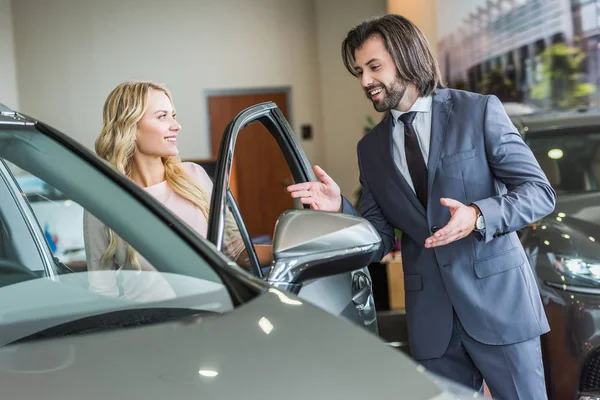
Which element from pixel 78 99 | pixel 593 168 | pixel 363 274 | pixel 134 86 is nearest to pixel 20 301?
pixel 363 274

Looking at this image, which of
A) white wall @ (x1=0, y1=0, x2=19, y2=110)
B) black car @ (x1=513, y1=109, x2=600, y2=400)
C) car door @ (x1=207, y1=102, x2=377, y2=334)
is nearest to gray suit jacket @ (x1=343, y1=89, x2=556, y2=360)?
car door @ (x1=207, y1=102, x2=377, y2=334)

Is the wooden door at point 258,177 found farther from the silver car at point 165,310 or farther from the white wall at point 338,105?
the silver car at point 165,310

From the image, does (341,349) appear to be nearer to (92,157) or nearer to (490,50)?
(92,157)

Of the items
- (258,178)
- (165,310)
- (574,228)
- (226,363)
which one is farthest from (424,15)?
(226,363)

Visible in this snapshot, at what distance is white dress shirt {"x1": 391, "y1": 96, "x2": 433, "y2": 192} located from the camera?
90.7 inches

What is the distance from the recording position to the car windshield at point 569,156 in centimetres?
371

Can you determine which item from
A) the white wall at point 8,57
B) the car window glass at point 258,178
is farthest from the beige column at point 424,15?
the white wall at point 8,57

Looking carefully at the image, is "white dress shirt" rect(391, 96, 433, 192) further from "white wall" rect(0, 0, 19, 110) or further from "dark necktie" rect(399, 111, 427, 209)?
"white wall" rect(0, 0, 19, 110)

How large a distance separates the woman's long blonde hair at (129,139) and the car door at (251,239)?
27 cm

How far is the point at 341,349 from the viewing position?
1108mm

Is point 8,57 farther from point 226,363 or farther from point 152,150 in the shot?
point 226,363

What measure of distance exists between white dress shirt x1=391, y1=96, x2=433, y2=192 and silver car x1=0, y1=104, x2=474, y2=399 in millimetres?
660

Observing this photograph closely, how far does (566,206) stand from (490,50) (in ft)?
13.9

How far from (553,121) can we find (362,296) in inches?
81.7
